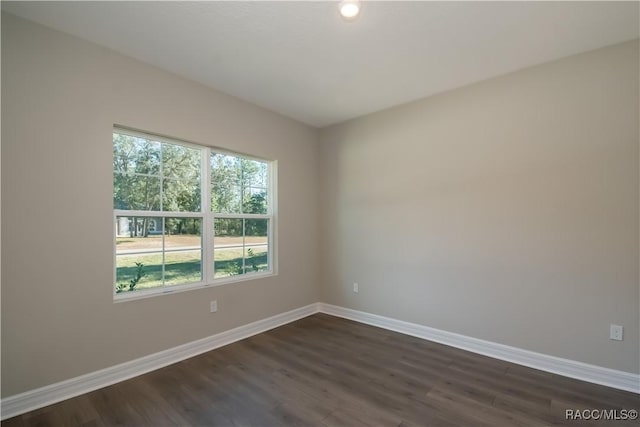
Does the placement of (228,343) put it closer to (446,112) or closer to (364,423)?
(364,423)

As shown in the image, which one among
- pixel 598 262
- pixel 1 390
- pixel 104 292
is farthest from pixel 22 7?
pixel 598 262

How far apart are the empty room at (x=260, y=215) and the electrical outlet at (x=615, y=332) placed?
2 centimetres

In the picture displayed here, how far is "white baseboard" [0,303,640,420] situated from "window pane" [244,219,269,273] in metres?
0.66

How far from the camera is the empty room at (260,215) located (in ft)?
6.60

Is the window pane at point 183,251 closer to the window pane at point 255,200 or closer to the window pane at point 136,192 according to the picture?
the window pane at point 136,192

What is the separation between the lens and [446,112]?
3.20m

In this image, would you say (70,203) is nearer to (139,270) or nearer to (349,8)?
(139,270)

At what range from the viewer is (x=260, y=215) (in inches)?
146

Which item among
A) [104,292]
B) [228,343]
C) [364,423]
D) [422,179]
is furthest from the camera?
[422,179]

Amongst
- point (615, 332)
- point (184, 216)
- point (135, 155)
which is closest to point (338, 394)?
point (184, 216)

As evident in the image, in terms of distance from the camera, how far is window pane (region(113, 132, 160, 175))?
253cm

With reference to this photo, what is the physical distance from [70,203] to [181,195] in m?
0.88

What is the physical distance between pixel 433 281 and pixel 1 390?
364cm

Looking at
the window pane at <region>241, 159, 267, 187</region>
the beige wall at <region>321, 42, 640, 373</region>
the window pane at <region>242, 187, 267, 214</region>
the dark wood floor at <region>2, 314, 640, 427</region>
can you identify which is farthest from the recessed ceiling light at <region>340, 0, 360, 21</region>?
the dark wood floor at <region>2, 314, 640, 427</region>
